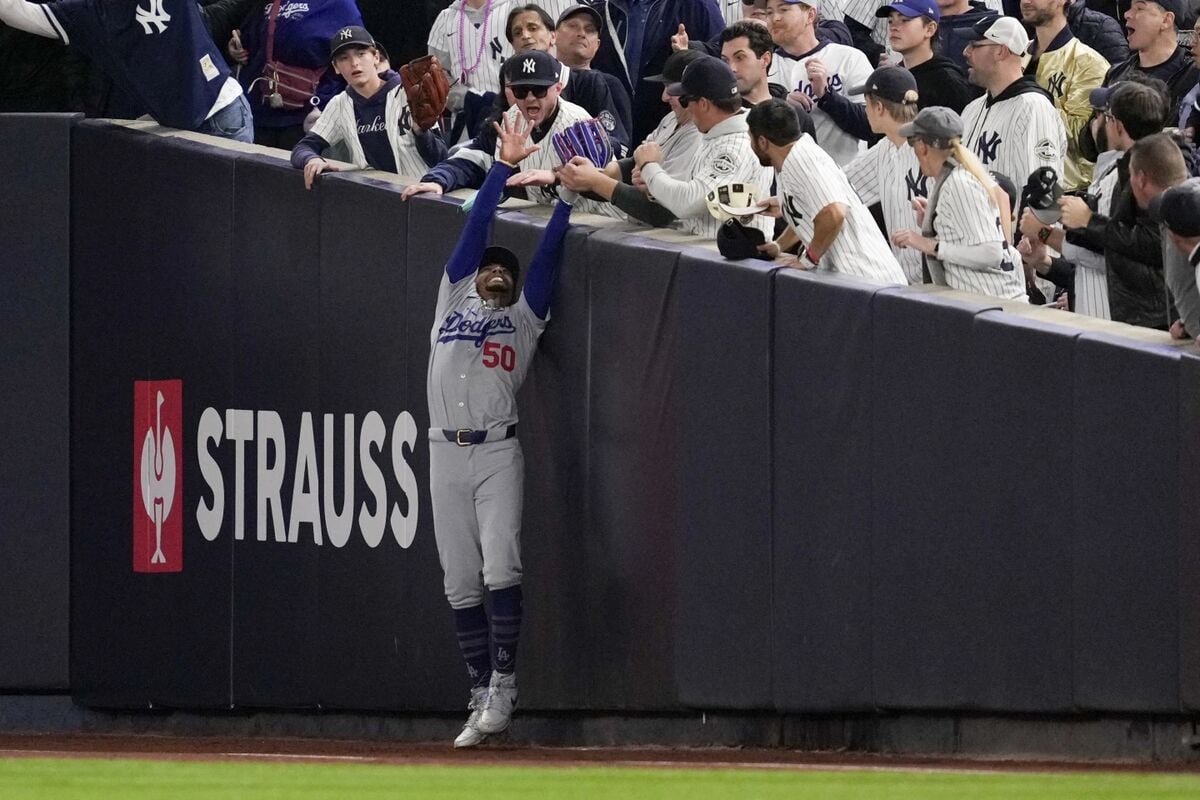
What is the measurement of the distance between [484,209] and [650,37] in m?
2.61

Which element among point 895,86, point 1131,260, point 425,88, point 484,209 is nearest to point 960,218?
point 1131,260

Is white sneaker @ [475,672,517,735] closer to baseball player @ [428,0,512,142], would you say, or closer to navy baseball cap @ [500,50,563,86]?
navy baseball cap @ [500,50,563,86]

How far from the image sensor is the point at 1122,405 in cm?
716

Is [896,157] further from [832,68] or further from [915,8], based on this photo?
[832,68]

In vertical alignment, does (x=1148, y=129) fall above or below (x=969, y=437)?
above

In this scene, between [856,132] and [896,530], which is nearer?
[896,530]

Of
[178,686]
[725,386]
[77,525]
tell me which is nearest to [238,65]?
[77,525]

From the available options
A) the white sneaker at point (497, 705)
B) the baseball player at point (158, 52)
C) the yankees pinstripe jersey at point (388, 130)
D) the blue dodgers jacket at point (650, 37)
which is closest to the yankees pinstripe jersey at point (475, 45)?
the blue dodgers jacket at point (650, 37)

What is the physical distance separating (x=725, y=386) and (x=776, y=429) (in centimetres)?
32

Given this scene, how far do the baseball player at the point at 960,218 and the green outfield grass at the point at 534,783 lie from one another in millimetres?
1965

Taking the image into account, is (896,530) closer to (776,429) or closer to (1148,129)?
(776,429)

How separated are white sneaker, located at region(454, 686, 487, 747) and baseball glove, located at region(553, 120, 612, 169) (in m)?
2.31

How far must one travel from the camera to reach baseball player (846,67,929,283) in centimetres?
868

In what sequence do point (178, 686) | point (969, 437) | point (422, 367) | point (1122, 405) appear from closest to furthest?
point (1122, 405) < point (969, 437) < point (422, 367) < point (178, 686)
